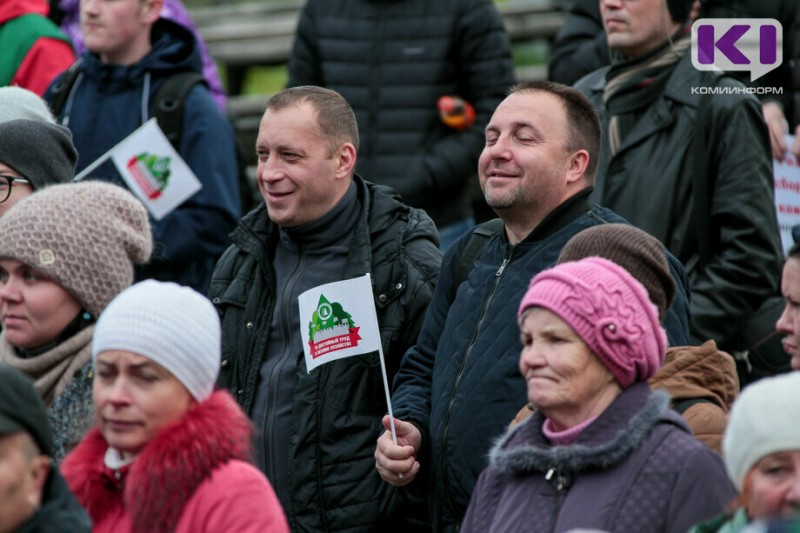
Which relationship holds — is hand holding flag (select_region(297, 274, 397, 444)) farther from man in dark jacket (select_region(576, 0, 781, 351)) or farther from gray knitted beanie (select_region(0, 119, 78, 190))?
man in dark jacket (select_region(576, 0, 781, 351))

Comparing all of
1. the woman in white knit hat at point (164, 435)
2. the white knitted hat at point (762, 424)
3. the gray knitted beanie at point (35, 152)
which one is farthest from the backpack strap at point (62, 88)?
the white knitted hat at point (762, 424)

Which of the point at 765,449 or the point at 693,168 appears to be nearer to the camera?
the point at 765,449

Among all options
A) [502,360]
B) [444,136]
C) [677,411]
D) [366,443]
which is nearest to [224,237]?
[444,136]

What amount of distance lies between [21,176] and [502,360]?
218cm

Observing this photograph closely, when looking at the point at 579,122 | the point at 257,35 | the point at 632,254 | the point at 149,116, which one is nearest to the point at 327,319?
the point at 579,122

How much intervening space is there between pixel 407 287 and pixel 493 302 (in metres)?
0.72

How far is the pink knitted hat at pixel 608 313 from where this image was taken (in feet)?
14.4

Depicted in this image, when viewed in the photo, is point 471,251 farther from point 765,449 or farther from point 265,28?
point 265,28

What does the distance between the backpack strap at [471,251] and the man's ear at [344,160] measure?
28.5 inches

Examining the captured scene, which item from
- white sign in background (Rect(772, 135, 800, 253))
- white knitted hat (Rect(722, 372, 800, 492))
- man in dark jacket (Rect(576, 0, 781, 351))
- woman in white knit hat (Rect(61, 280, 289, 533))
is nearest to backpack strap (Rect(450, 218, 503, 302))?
man in dark jacket (Rect(576, 0, 781, 351))

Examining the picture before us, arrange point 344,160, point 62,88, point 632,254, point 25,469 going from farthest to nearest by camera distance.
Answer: point 62,88 → point 344,160 → point 632,254 → point 25,469

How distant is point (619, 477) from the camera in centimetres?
427

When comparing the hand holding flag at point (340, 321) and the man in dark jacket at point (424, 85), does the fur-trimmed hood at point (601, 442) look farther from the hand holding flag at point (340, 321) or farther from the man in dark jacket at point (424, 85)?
the man in dark jacket at point (424, 85)

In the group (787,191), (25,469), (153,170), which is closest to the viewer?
(25,469)
